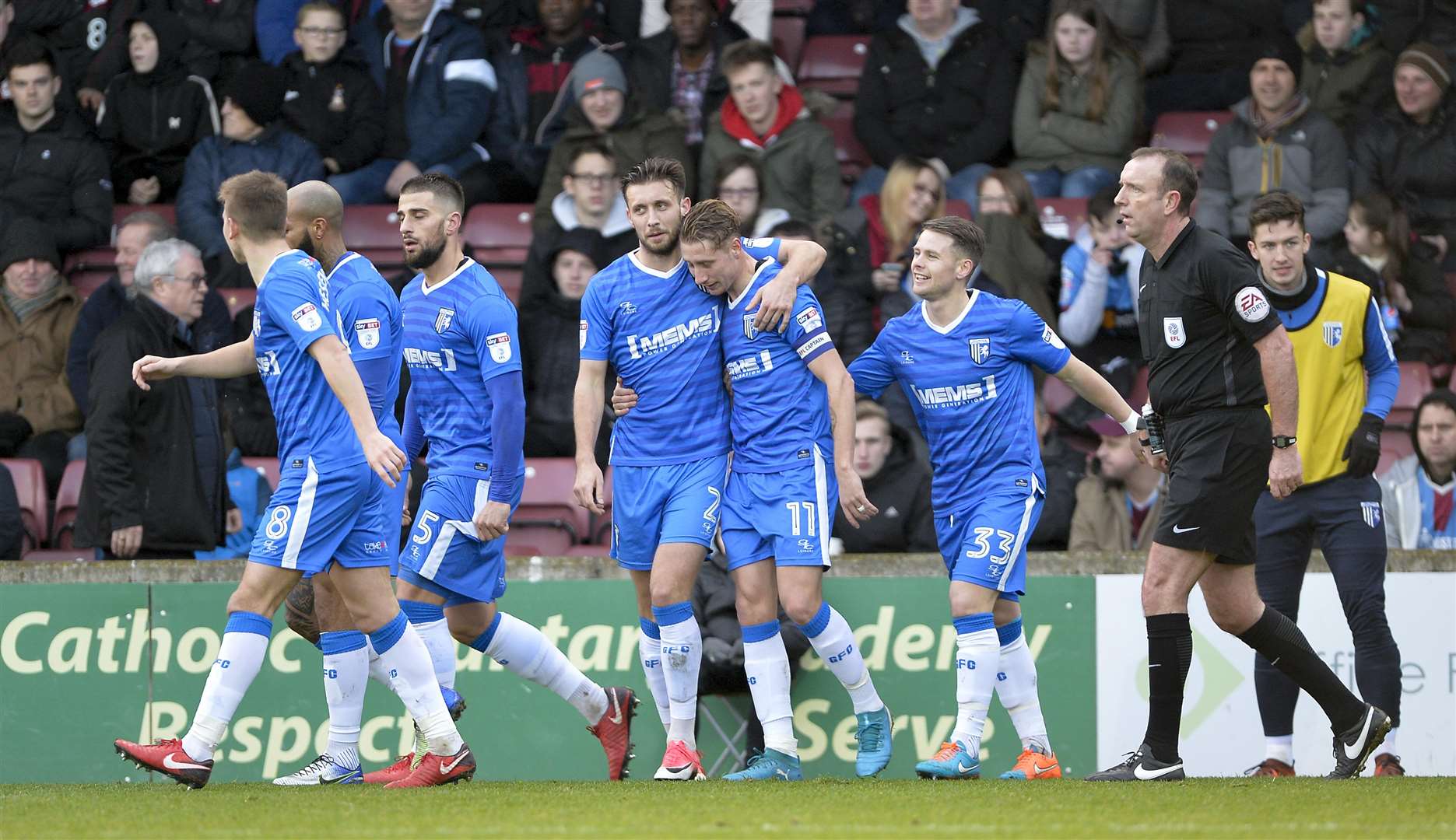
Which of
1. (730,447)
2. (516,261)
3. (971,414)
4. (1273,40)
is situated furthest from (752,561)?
(1273,40)

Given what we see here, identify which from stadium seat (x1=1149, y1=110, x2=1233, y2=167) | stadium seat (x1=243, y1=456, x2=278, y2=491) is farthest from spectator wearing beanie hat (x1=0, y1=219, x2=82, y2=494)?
stadium seat (x1=1149, y1=110, x2=1233, y2=167)

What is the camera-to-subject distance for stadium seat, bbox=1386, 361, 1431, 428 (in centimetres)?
1112

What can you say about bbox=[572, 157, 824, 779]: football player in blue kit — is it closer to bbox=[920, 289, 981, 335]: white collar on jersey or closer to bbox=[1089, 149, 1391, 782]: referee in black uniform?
bbox=[920, 289, 981, 335]: white collar on jersey

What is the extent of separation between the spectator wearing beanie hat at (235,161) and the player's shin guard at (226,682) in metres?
5.71

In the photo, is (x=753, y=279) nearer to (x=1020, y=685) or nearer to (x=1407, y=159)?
(x=1020, y=685)

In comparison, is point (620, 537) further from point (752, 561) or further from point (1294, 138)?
point (1294, 138)

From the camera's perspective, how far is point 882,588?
29.6 ft

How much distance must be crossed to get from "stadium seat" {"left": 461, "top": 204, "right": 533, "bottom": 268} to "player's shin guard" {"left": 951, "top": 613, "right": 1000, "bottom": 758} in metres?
5.86

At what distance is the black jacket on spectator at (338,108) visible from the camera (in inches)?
492

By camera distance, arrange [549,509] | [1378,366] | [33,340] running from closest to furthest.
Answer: [1378,366], [549,509], [33,340]

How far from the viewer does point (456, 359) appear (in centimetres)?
762

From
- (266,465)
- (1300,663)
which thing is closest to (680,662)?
(1300,663)

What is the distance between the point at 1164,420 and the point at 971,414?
0.84 m

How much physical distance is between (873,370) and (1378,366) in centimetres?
222
